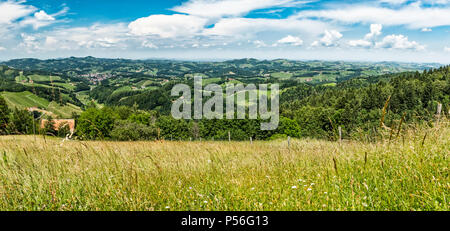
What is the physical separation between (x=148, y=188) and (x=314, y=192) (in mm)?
1880

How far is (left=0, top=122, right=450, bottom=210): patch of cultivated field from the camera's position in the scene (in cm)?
237

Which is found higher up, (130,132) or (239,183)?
(239,183)

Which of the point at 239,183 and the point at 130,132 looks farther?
the point at 130,132

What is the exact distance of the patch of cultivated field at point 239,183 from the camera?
7.77 ft

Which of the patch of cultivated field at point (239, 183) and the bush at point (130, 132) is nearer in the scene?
the patch of cultivated field at point (239, 183)

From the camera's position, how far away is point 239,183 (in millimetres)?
2885

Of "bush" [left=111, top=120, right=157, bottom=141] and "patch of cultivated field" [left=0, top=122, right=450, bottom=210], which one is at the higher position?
"patch of cultivated field" [left=0, top=122, right=450, bottom=210]

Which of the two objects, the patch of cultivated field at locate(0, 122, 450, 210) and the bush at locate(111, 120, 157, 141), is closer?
the patch of cultivated field at locate(0, 122, 450, 210)

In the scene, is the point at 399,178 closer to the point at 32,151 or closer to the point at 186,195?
the point at 186,195

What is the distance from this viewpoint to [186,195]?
9.11 feet

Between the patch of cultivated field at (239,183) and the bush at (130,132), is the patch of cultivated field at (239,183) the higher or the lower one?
the higher one
